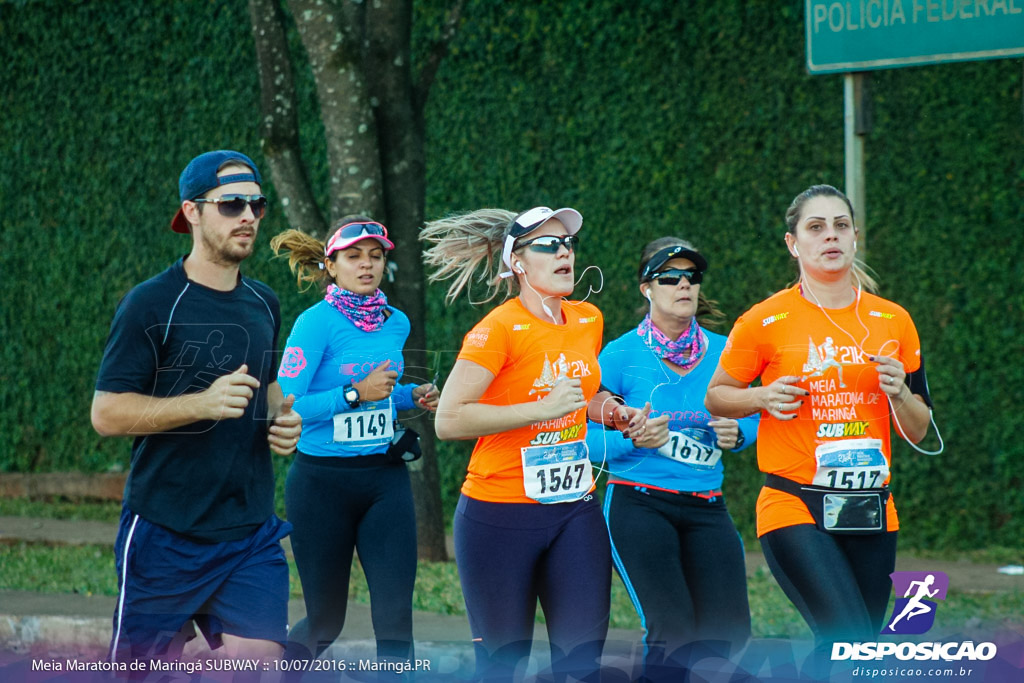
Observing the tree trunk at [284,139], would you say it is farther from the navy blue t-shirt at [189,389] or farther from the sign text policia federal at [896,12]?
the navy blue t-shirt at [189,389]

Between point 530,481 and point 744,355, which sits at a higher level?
point 744,355

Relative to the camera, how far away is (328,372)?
5039 millimetres

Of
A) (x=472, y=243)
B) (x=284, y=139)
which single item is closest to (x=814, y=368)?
(x=472, y=243)

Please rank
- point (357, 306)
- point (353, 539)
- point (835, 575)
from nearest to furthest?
point (835, 575)
point (353, 539)
point (357, 306)

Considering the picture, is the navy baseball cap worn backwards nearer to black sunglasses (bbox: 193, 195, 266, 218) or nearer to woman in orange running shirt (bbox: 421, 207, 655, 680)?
black sunglasses (bbox: 193, 195, 266, 218)

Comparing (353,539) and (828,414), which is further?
(353,539)

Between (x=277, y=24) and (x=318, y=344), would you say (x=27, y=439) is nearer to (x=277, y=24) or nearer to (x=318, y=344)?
(x=277, y=24)

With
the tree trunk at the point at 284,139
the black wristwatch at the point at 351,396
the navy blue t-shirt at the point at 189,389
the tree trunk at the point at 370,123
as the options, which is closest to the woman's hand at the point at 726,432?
the black wristwatch at the point at 351,396

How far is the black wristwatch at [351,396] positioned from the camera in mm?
4863

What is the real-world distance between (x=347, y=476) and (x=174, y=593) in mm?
1286

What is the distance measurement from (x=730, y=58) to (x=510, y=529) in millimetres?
5114

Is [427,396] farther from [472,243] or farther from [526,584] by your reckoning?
[526,584]

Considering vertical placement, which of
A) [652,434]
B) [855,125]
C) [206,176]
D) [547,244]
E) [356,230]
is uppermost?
[855,125]

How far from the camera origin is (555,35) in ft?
28.1
